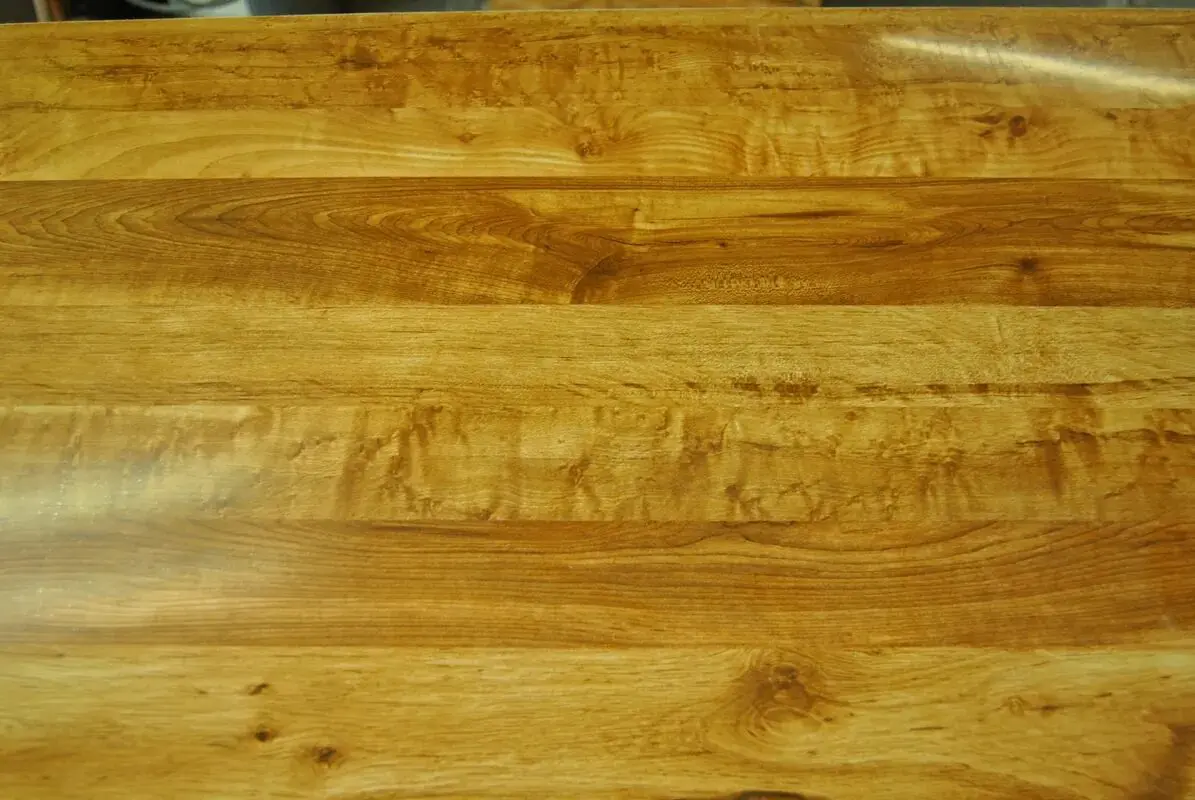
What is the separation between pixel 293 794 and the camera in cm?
85

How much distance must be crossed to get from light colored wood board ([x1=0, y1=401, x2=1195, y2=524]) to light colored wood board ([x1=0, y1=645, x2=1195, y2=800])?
136 mm

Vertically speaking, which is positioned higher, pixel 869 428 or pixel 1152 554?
pixel 869 428

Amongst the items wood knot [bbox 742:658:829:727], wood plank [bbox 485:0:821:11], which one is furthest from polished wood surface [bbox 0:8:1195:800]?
wood plank [bbox 485:0:821:11]

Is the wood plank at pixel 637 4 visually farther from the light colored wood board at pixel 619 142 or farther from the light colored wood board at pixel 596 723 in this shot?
the light colored wood board at pixel 596 723

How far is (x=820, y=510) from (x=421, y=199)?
0.57 m

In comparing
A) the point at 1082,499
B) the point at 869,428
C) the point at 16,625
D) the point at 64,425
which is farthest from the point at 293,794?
the point at 1082,499

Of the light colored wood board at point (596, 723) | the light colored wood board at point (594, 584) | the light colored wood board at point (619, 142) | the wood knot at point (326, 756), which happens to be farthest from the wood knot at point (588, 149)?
the wood knot at point (326, 756)

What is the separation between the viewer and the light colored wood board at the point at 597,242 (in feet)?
3.69

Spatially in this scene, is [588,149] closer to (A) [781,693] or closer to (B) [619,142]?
(B) [619,142]

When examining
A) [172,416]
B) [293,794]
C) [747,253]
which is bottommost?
[293,794]

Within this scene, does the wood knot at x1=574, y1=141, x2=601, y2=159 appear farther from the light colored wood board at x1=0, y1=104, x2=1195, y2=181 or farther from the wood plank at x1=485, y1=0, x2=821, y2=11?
the wood plank at x1=485, y1=0, x2=821, y2=11

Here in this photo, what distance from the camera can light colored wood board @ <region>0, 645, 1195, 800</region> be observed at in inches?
33.5

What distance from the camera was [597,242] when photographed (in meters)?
1.16

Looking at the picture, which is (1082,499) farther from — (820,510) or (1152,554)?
(820,510)
